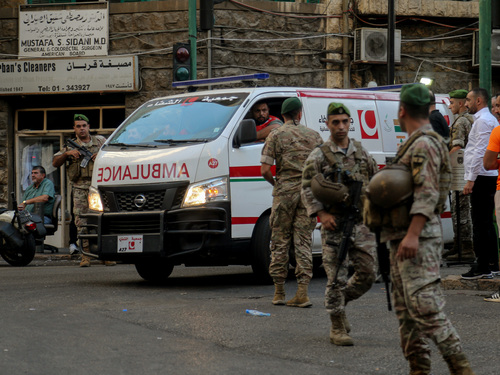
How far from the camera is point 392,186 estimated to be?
5.13 metres

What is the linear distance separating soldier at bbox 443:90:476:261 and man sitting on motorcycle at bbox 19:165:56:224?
621 cm

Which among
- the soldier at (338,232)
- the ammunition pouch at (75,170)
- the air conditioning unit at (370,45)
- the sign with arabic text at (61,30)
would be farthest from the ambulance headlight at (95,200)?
the air conditioning unit at (370,45)

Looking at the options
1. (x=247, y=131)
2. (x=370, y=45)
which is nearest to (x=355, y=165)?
(x=247, y=131)

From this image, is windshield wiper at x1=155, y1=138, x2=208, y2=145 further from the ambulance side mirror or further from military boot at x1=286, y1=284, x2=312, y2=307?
military boot at x1=286, y1=284, x2=312, y2=307

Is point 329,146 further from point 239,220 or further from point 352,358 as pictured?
point 239,220

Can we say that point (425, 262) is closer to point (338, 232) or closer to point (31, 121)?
point (338, 232)

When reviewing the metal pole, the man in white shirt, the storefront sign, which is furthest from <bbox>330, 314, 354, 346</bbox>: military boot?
the storefront sign

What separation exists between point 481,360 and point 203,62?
42.3ft

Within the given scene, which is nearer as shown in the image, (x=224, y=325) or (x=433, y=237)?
(x=433, y=237)

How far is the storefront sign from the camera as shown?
1827 cm

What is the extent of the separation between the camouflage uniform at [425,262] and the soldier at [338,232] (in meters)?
1.52

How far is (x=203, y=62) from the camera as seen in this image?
18.4 m

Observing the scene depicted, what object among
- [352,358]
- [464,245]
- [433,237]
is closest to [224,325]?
[352,358]

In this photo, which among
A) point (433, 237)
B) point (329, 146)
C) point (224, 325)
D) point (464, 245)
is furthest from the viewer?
point (464, 245)
